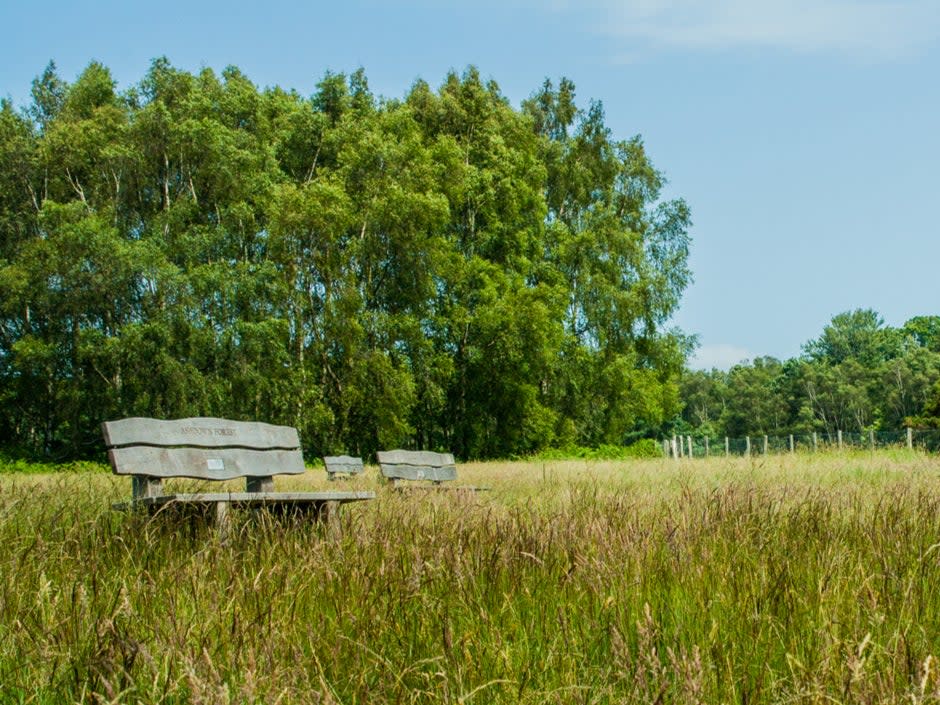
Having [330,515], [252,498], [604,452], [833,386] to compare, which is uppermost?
[833,386]

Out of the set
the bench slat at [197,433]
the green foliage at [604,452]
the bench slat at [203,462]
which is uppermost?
the bench slat at [197,433]

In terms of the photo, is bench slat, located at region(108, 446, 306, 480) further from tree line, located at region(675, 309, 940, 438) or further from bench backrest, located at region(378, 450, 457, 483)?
tree line, located at region(675, 309, 940, 438)

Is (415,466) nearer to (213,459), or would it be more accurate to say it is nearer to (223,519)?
(213,459)

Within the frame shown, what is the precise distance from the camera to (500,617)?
2896mm

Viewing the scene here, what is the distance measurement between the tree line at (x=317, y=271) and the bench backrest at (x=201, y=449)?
2360 cm

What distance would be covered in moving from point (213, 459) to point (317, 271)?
26.6 m

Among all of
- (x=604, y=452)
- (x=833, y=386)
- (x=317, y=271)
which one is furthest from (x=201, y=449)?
(x=833, y=386)

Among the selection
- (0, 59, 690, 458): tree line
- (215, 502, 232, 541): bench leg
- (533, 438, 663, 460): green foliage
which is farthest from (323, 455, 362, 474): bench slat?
(533, 438, 663, 460): green foliage

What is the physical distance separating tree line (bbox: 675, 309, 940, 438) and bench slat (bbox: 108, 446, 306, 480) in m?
71.0

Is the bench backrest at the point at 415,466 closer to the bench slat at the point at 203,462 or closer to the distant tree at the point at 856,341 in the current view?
the bench slat at the point at 203,462

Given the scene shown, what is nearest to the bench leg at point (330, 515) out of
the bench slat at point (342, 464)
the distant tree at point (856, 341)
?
the bench slat at point (342, 464)

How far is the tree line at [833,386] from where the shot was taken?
88250 millimetres

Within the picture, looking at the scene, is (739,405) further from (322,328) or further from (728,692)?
(728,692)

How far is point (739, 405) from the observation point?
98.9 meters
